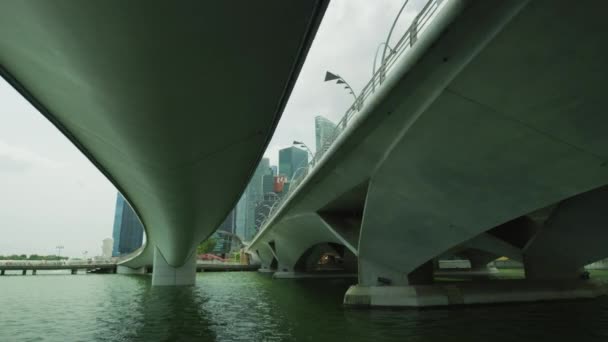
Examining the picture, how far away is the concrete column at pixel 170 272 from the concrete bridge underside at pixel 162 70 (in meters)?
27.4

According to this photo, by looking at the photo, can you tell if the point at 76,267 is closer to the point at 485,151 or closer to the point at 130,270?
the point at 130,270

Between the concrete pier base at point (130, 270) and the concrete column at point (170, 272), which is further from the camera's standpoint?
A: the concrete pier base at point (130, 270)

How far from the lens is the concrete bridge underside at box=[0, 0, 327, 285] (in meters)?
4.40

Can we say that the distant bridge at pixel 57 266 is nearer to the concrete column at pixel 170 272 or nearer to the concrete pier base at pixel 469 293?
the concrete column at pixel 170 272

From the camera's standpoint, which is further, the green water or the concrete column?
the concrete column

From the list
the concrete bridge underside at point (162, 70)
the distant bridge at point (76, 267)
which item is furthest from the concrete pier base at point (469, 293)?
the distant bridge at point (76, 267)

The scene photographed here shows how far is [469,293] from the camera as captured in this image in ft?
58.6

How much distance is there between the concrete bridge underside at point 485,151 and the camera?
25.5 feet

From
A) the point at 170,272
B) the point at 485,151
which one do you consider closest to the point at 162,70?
the point at 485,151

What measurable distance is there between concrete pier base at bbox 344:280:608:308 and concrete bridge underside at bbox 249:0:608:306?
0.07 metres

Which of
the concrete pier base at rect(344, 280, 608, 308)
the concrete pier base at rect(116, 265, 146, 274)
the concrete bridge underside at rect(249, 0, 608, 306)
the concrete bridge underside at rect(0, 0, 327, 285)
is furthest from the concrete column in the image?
the concrete pier base at rect(116, 265, 146, 274)

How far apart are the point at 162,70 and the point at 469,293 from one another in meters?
17.8

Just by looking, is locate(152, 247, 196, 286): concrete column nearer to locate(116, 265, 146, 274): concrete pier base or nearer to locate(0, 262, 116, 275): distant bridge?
locate(116, 265, 146, 274): concrete pier base

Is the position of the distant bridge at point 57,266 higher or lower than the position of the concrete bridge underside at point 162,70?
lower
